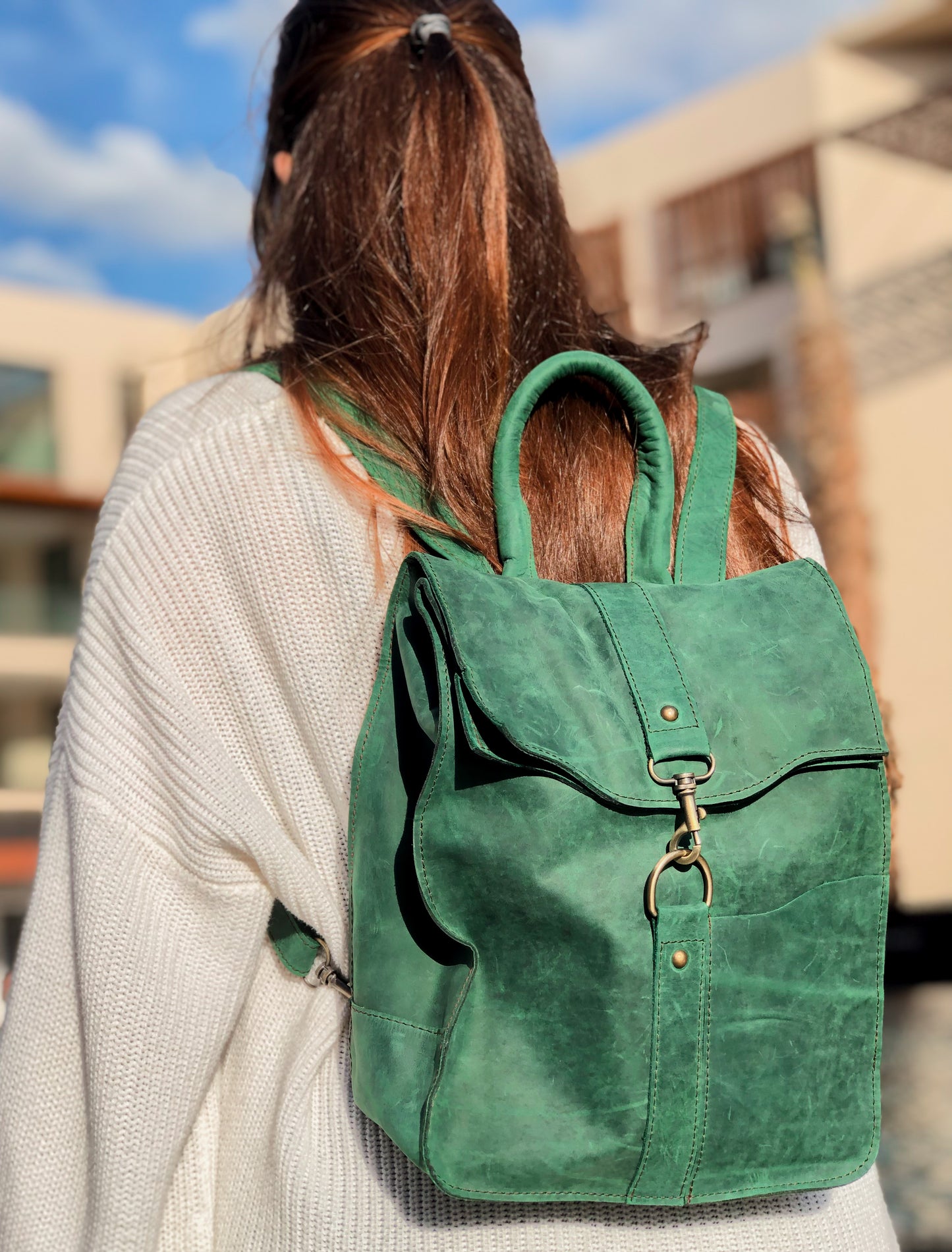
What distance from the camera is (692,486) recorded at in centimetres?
100

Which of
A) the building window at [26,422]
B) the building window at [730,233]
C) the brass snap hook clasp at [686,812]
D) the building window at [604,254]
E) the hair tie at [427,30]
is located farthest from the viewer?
the building window at [730,233]

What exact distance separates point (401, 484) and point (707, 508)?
0.83 feet

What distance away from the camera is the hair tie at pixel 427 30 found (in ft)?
3.84

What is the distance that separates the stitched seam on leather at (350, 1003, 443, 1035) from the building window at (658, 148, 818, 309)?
1149 centimetres

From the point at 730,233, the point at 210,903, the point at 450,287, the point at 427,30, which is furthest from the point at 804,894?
the point at 730,233

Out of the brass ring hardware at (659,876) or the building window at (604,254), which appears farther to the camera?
the building window at (604,254)

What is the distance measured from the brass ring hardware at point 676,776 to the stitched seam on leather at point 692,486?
0.61 ft

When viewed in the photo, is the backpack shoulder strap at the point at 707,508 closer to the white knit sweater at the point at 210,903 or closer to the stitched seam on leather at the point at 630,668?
the stitched seam on leather at the point at 630,668

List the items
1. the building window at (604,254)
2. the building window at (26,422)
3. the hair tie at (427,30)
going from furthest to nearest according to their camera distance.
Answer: the building window at (604,254), the building window at (26,422), the hair tie at (427,30)

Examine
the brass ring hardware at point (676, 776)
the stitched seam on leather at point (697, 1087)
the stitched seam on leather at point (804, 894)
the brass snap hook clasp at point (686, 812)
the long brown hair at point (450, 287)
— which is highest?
the long brown hair at point (450, 287)

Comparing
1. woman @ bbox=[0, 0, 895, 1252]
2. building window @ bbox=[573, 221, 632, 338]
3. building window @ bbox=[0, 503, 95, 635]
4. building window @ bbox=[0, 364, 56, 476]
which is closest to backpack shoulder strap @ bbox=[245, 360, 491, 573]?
woman @ bbox=[0, 0, 895, 1252]

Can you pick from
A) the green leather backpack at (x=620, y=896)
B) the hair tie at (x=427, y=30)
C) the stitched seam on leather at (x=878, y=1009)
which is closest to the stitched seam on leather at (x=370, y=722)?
the green leather backpack at (x=620, y=896)

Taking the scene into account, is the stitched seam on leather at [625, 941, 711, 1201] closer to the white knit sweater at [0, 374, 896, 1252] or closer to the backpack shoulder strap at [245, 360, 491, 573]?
the white knit sweater at [0, 374, 896, 1252]

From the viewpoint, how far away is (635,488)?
3.27 feet
